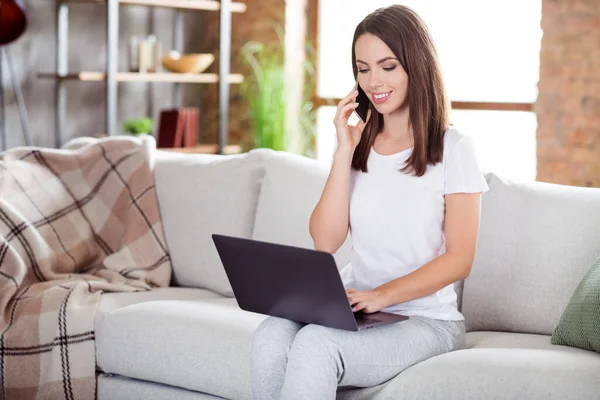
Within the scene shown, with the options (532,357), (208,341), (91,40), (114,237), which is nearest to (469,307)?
(532,357)

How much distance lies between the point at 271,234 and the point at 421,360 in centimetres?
105

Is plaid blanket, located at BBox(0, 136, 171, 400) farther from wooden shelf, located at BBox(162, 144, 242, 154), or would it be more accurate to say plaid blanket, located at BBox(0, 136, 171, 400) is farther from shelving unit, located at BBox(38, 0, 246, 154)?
wooden shelf, located at BBox(162, 144, 242, 154)

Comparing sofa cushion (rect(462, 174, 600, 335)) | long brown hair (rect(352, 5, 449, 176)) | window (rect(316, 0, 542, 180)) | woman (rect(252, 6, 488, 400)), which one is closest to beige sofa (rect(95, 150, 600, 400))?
sofa cushion (rect(462, 174, 600, 335))

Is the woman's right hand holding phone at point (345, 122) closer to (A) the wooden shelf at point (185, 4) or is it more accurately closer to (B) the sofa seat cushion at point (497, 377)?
(B) the sofa seat cushion at point (497, 377)

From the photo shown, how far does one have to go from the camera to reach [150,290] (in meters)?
3.05

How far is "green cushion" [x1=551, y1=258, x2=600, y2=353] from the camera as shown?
6.93 feet

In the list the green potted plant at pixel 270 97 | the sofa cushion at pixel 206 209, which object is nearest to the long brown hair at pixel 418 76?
the sofa cushion at pixel 206 209

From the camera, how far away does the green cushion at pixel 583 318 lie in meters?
2.11

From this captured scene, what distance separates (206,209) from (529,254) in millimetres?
1164

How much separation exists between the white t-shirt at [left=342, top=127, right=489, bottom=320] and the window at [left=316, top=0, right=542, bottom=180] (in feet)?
9.09

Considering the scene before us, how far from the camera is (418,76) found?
2137 mm

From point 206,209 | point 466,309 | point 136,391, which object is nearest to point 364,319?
point 466,309

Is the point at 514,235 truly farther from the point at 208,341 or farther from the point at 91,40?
the point at 91,40

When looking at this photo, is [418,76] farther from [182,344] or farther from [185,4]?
[185,4]
